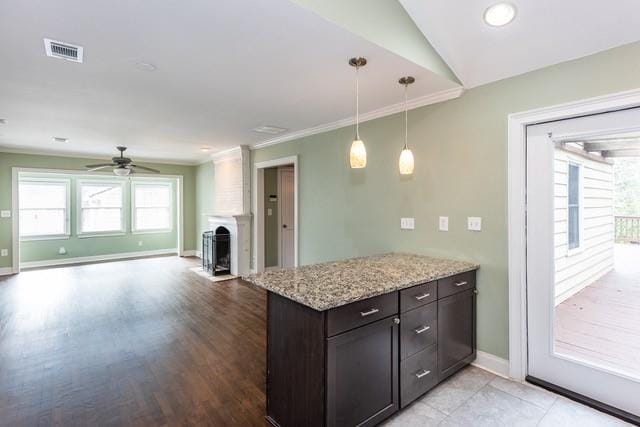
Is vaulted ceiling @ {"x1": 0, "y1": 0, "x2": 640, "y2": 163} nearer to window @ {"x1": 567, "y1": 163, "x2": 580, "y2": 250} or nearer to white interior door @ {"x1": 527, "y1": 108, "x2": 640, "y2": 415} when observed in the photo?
white interior door @ {"x1": 527, "y1": 108, "x2": 640, "y2": 415}

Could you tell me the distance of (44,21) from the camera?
1775mm

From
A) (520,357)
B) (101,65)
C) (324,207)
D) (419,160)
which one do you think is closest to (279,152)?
(324,207)

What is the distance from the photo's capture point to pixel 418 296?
2148mm

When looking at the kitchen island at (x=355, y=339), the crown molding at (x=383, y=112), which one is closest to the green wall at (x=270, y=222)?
the crown molding at (x=383, y=112)

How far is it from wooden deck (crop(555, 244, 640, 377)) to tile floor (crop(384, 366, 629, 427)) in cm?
35

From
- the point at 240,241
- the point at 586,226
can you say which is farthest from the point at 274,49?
the point at 240,241

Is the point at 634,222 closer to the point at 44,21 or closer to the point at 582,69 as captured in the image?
the point at 582,69

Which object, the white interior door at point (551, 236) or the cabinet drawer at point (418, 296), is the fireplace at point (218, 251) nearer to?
the cabinet drawer at point (418, 296)

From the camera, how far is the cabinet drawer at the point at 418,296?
204cm

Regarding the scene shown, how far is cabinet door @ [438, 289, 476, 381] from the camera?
2357 mm

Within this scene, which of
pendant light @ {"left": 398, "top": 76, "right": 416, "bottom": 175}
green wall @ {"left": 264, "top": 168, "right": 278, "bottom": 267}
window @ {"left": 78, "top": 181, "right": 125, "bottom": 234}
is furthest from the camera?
window @ {"left": 78, "top": 181, "right": 125, "bottom": 234}

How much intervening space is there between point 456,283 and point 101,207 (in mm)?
8291

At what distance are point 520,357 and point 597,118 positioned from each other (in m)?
1.81

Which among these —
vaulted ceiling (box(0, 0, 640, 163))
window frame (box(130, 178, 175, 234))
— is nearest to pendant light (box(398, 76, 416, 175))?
vaulted ceiling (box(0, 0, 640, 163))
